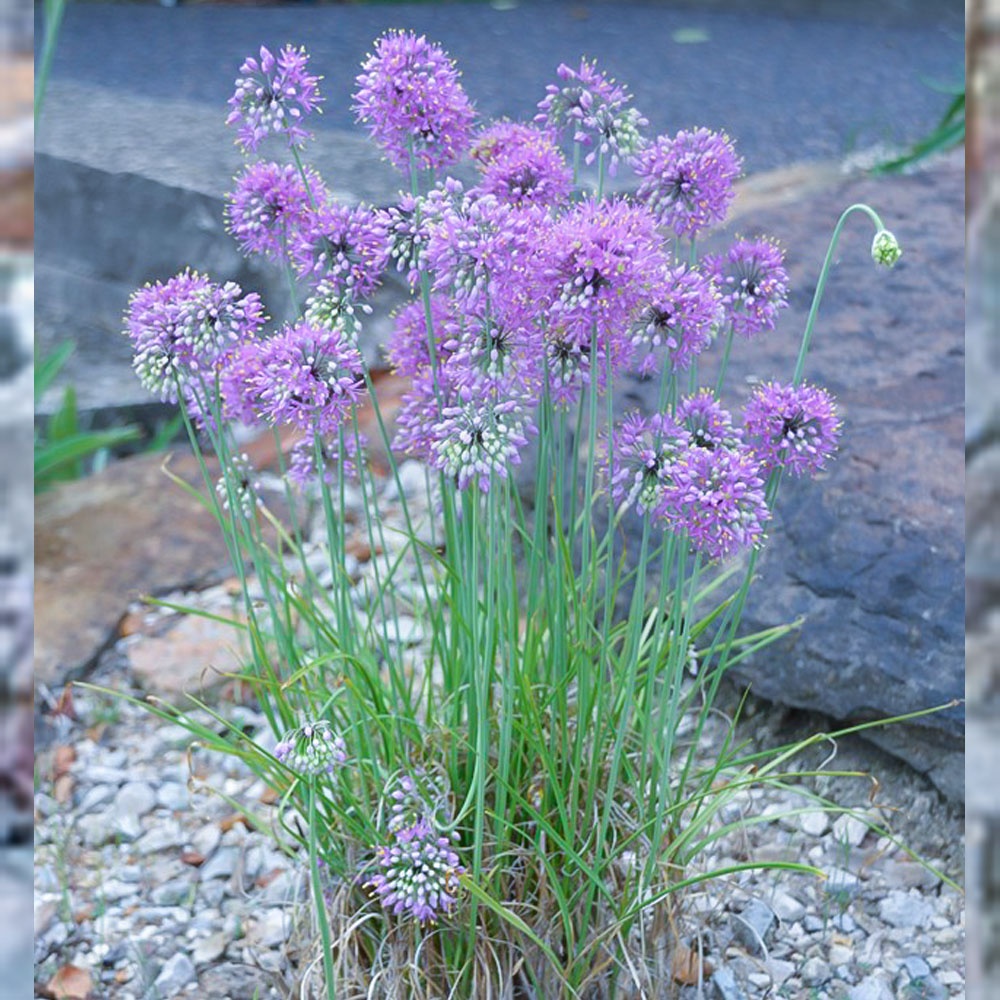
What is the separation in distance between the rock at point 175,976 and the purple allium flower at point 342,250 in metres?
0.97

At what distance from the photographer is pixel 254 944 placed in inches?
73.8

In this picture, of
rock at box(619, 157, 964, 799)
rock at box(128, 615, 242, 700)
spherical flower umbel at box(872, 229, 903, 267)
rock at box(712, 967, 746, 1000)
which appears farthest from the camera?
rock at box(128, 615, 242, 700)

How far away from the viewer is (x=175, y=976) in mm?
1826

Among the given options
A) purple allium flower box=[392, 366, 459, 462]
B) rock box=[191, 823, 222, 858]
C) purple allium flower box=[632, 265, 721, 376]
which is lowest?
rock box=[191, 823, 222, 858]

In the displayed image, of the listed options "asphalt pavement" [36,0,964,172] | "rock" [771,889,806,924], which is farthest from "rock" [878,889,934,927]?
"asphalt pavement" [36,0,964,172]

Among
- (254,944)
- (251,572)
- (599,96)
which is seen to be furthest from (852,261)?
(254,944)

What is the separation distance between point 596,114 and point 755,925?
105 centimetres

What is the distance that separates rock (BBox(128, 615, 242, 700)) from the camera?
2475mm

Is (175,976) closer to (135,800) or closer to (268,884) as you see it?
(268,884)

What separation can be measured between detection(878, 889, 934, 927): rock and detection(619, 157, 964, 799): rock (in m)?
0.17

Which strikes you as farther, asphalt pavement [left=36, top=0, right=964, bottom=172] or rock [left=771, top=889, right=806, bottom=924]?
asphalt pavement [left=36, top=0, right=964, bottom=172]

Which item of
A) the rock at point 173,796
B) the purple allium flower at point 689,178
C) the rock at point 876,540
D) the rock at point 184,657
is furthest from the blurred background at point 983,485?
the rock at point 184,657

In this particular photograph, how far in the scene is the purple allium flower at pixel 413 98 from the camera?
4.14ft

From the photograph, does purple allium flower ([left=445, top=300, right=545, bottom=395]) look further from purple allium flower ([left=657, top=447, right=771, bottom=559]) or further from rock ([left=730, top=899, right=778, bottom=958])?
rock ([left=730, top=899, right=778, bottom=958])
